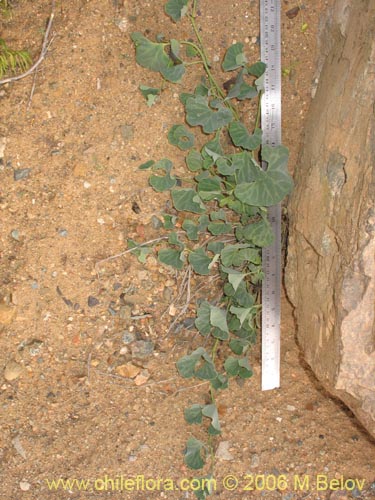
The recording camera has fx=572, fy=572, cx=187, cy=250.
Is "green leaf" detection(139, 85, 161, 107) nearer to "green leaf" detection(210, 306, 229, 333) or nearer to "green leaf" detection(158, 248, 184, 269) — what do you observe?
"green leaf" detection(158, 248, 184, 269)

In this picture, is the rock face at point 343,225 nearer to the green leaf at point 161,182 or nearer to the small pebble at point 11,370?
the green leaf at point 161,182

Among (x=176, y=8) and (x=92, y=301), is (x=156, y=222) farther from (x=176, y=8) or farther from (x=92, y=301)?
(x=176, y=8)

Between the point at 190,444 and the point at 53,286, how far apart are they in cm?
83

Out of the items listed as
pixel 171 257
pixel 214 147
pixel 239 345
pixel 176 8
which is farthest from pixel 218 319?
pixel 176 8

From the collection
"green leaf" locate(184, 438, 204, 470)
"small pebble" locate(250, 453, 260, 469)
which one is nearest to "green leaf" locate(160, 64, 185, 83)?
"green leaf" locate(184, 438, 204, 470)

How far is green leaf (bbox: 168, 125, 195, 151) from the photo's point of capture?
220 cm

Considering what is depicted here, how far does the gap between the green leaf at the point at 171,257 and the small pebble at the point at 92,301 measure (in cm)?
33

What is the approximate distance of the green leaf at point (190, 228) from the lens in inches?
88.2

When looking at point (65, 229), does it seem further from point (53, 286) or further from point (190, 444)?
point (190, 444)

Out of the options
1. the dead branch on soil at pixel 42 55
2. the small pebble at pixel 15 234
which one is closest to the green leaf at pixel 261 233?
the small pebble at pixel 15 234

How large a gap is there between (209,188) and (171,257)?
309 millimetres

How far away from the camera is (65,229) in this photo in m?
2.31

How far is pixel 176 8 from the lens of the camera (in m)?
2.15

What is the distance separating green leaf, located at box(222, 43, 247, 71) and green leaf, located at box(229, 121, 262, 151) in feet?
0.75
